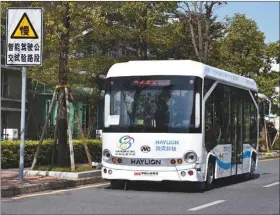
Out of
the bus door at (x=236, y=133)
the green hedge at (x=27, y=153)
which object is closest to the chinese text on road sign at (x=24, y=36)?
the green hedge at (x=27, y=153)

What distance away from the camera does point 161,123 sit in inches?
481

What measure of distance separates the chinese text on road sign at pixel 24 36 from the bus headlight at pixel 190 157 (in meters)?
3.88

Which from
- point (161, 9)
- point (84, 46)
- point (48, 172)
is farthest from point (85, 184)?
point (161, 9)

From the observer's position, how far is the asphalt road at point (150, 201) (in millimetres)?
9367

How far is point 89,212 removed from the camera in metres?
9.05

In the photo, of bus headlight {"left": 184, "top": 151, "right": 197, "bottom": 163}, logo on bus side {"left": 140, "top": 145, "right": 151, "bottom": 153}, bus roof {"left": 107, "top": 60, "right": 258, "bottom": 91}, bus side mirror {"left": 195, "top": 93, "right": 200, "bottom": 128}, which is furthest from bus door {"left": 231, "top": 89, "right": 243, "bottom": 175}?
logo on bus side {"left": 140, "top": 145, "right": 151, "bottom": 153}

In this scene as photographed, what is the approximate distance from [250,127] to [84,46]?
8268mm

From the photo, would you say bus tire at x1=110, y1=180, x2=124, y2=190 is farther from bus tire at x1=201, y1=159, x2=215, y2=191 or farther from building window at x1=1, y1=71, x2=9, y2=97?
building window at x1=1, y1=71, x2=9, y2=97

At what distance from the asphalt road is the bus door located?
1.11m

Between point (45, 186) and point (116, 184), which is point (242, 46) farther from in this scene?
point (45, 186)

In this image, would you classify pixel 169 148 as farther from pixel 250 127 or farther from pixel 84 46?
pixel 84 46

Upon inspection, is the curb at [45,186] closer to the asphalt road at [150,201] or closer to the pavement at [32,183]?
the pavement at [32,183]

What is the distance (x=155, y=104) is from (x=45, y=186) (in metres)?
3.10

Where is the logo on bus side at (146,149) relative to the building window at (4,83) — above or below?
below
